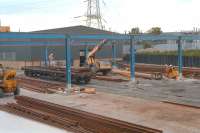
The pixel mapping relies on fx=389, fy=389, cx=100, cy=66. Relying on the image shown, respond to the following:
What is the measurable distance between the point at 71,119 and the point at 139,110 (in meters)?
3.44

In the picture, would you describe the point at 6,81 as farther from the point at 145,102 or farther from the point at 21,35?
the point at 145,102

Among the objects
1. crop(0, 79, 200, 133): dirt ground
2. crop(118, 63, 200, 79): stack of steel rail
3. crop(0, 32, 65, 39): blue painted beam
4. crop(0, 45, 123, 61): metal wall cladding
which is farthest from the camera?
crop(0, 45, 123, 61): metal wall cladding

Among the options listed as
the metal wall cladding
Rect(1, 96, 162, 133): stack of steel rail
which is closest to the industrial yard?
Rect(1, 96, 162, 133): stack of steel rail

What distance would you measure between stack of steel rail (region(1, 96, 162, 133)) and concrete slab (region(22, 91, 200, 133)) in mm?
1201

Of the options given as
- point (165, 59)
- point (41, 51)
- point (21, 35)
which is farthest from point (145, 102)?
point (41, 51)

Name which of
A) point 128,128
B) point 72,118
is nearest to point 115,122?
point 128,128

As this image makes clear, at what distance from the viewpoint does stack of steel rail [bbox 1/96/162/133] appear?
45.4 ft

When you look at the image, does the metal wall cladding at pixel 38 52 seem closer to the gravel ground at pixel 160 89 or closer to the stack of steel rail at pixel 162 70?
the stack of steel rail at pixel 162 70

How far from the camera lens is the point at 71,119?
16.0 meters

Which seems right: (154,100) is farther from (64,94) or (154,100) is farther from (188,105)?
(64,94)

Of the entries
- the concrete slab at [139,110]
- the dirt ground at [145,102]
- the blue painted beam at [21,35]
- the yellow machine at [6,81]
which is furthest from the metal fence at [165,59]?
the yellow machine at [6,81]

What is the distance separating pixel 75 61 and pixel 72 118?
33.4 metres

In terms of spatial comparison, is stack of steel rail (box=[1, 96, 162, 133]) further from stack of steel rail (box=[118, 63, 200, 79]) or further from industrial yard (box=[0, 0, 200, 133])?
stack of steel rail (box=[118, 63, 200, 79])

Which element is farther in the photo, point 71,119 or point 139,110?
point 139,110
